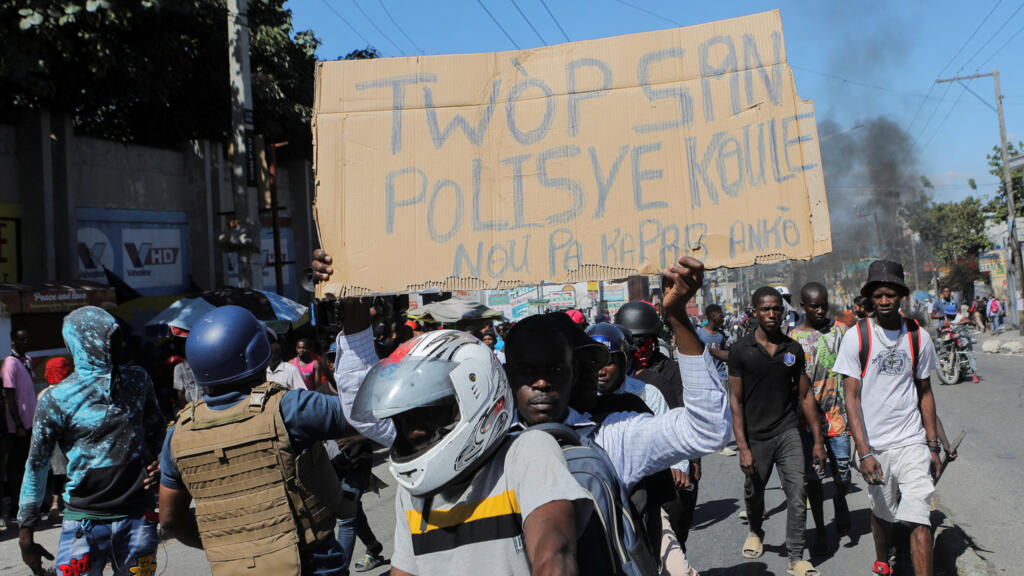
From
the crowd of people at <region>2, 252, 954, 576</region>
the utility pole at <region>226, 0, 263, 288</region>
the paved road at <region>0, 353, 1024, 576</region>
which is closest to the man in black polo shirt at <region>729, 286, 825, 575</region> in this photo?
the crowd of people at <region>2, 252, 954, 576</region>

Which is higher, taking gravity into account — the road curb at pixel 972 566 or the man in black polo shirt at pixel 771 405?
the man in black polo shirt at pixel 771 405

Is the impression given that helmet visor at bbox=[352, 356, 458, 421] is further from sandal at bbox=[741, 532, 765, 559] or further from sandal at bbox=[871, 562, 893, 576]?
sandal at bbox=[741, 532, 765, 559]

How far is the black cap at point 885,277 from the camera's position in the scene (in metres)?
4.92

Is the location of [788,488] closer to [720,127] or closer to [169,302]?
[720,127]

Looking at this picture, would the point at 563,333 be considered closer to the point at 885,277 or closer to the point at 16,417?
the point at 885,277

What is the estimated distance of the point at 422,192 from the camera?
3.15 metres

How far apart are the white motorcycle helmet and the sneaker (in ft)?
16.1

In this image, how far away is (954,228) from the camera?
44.9m

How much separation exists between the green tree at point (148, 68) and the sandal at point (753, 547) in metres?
10.8

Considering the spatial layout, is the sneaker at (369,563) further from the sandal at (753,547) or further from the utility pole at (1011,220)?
the utility pole at (1011,220)

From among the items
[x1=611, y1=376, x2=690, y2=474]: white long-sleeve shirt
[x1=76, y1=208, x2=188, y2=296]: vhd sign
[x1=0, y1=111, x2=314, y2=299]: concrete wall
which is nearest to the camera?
[x1=611, y1=376, x2=690, y2=474]: white long-sleeve shirt

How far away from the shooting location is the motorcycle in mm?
16750

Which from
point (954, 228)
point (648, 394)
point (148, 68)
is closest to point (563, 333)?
point (648, 394)

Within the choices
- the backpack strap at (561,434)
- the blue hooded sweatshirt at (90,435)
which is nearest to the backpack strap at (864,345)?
the backpack strap at (561,434)
